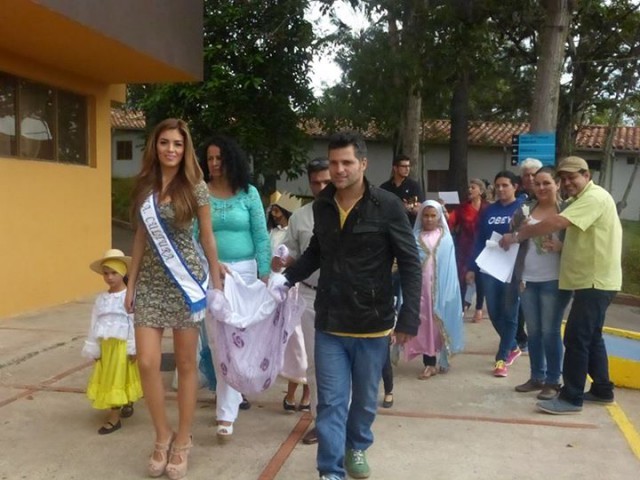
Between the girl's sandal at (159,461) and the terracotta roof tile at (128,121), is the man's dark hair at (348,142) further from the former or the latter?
the terracotta roof tile at (128,121)

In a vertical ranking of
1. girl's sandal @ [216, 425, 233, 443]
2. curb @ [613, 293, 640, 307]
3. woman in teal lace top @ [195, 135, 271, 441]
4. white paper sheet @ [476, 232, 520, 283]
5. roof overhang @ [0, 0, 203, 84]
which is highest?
roof overhang @ [0, 0, 203, 84]

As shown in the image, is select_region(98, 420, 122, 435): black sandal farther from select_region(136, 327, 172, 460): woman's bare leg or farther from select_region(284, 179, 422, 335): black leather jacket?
select_region(284, 179, 422, 335): black leather jacket

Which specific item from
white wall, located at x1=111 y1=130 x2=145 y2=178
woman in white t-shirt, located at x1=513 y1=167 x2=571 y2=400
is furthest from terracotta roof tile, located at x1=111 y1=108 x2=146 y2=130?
woman in white t-shirt, located at x1=513 y1=167 x2=571 y2=400

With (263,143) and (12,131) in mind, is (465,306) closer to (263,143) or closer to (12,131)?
(12,131)

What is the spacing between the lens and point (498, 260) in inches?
224

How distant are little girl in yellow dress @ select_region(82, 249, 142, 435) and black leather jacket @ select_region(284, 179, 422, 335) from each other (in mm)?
1521

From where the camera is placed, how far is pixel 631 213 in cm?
3450

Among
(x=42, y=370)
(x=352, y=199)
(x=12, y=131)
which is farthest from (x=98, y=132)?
(x=352, y=199)

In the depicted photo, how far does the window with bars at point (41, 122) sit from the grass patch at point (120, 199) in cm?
1155

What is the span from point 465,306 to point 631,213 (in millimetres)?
28610

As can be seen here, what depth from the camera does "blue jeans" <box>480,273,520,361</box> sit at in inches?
237

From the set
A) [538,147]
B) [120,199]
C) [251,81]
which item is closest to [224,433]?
[538,147]

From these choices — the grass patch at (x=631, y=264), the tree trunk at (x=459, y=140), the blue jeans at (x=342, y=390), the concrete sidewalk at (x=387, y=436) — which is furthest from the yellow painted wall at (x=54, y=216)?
the tree trunk at (x=459, y=140)

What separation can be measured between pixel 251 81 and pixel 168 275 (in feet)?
37.9
